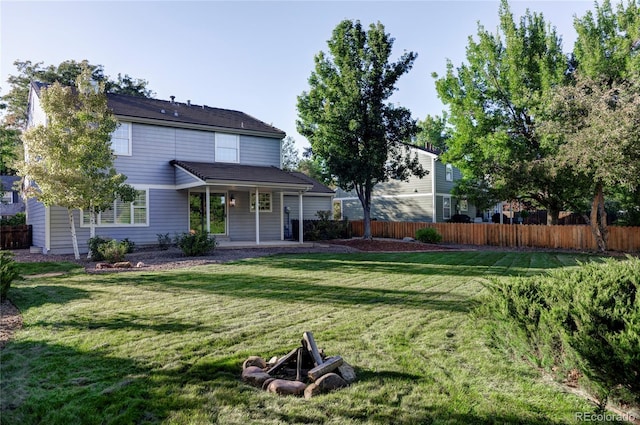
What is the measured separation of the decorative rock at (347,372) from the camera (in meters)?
3.63

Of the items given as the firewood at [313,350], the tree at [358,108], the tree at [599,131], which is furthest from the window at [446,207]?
the firewood at [313,350]

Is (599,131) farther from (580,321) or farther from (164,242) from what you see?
(164,242)

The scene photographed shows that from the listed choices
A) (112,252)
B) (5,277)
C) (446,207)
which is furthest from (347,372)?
(446,207)

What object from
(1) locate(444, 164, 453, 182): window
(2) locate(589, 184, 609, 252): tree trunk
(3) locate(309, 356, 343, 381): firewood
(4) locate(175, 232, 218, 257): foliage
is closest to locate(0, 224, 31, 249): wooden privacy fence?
(4) locate(175, 232, 218, 257): foliage

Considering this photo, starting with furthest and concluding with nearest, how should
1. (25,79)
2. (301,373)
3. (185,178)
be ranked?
(25,79) < (185,178) < (301,373)

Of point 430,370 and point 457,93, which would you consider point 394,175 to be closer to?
point 457,93

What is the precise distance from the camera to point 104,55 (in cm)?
1130

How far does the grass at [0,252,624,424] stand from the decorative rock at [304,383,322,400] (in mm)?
100

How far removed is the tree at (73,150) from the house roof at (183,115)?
2881mm

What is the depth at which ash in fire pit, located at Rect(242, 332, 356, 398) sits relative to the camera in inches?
135

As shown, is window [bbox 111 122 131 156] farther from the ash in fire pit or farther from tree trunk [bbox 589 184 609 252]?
tree trunk [bbox 589 184 609 252]

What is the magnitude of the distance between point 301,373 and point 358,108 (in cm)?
1631

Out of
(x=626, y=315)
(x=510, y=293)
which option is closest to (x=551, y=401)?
(x=626, y=315)

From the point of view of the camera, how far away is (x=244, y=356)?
4195mm
